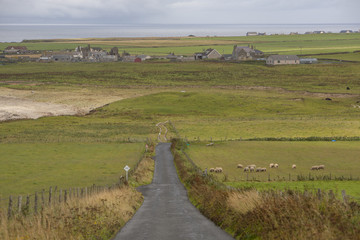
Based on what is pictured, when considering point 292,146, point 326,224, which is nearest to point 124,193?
point 326,224

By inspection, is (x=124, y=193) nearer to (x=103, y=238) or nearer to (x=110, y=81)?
(x=103, y=238)

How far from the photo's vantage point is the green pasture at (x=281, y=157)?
4547 cm

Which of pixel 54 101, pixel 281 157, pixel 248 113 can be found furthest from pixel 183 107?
pixel 281 157

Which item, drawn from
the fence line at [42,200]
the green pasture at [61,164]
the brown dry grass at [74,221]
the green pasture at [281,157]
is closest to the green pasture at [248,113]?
the green pasture at [281,157]

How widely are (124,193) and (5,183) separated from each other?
14214mm

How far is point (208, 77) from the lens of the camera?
576 ft

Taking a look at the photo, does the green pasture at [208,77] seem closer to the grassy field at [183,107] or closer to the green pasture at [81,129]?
the grassy field at [183,107]

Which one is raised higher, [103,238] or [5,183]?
[103,238]

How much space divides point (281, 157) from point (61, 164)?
23.7m

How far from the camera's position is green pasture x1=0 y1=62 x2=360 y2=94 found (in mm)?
156000

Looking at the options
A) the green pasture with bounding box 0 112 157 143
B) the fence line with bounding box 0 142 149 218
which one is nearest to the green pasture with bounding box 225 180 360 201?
the fence line with bounding box 0 142 149 218

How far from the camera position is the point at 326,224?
1648cm

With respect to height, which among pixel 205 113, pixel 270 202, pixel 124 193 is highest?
pixel 270 202

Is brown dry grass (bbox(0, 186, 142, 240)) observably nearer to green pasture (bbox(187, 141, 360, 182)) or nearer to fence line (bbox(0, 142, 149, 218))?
fence line (bbox(0, 142, 149, 218))
